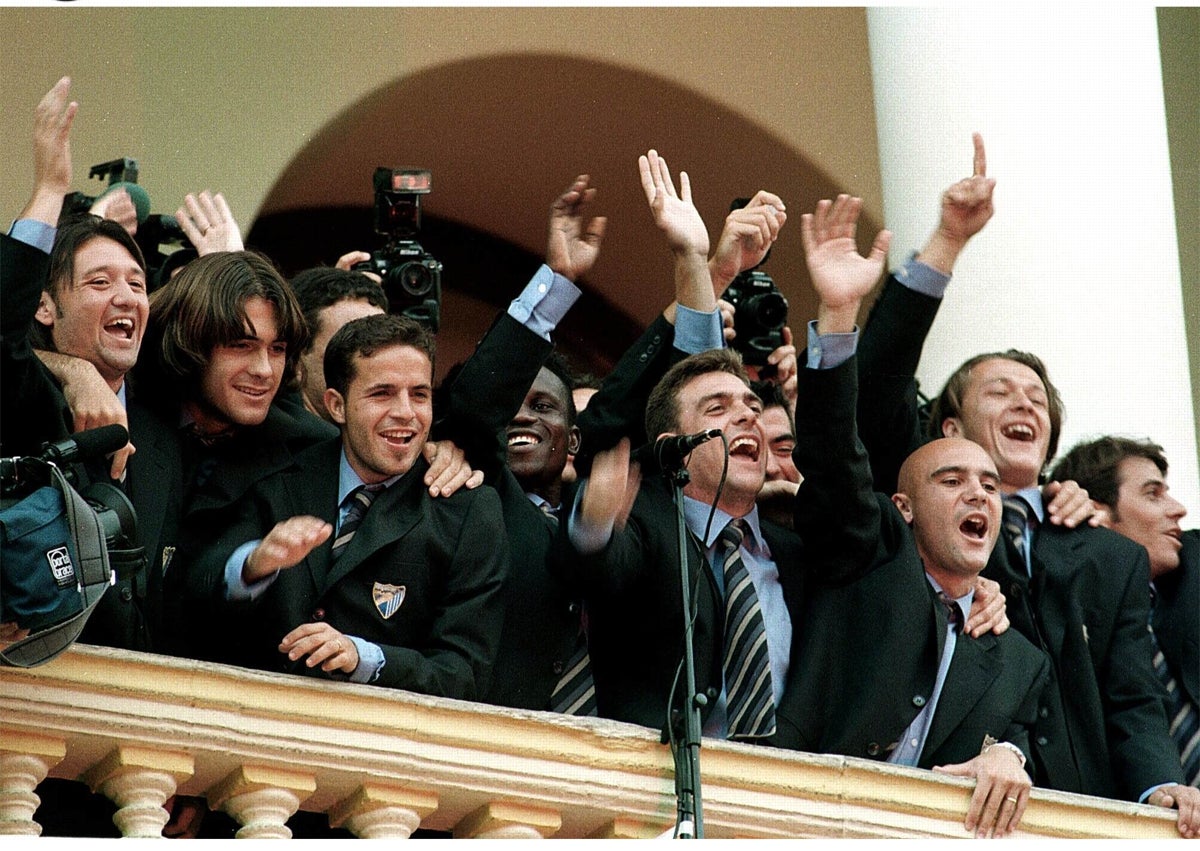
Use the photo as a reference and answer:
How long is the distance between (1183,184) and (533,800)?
489 cm

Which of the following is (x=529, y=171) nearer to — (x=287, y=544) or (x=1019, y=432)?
(x=1019, y=432)

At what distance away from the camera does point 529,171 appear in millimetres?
9406

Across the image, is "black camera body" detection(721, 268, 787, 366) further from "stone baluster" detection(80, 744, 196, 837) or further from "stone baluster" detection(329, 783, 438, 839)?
"stone baluster" detection(80, 744, 196, 837)

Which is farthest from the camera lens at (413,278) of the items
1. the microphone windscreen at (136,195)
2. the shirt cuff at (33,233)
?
the shirt cuff at (33,233)

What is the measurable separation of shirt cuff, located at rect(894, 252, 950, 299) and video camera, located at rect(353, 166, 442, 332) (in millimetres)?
1185

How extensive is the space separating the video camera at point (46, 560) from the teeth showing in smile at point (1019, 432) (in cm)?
243

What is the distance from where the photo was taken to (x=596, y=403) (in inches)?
200

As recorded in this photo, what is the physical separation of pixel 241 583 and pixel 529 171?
5.40 m

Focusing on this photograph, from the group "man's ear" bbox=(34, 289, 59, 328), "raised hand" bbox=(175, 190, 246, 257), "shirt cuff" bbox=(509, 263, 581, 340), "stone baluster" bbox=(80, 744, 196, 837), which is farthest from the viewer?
"raised hand" bbox=(175, 190, 246, 257)

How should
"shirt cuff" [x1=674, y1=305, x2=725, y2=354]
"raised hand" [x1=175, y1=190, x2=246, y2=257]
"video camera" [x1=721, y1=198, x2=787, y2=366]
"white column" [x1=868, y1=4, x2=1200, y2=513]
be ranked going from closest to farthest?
"shirt cuff" [x1=674, y1=305, x2=725, y2=354]
"raised hand" [x1=175, y1=190, x2=246, y2=257]
"video camera" [x1=721, y1=198, x2=787, y2=366]
"white column" [x1=868, y1=4, x2=1200, y2=513]

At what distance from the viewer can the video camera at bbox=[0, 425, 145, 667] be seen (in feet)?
12.2

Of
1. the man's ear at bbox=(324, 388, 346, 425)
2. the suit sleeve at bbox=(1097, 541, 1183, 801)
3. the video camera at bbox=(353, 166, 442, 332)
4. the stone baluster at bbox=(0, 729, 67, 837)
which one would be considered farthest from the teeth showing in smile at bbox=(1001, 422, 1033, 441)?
the stone baluster at bbox=(0, 729, 67, 837)

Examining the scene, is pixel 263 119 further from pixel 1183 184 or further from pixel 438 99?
pixel 1183 184

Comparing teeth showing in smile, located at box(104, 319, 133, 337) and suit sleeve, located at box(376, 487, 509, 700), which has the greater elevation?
teeth showing in smile, located at box(104, 319, 133, 337)
